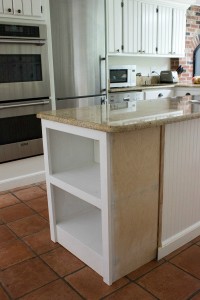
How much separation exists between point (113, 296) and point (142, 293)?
0.54ft

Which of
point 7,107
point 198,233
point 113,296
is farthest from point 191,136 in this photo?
point 7,107

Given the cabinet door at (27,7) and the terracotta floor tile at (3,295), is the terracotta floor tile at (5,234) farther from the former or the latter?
the cabinet door at (27,7)

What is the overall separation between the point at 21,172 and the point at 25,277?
1593 mm

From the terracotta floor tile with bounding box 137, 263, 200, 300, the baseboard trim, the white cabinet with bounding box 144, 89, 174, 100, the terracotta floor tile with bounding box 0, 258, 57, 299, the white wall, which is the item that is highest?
the white wall

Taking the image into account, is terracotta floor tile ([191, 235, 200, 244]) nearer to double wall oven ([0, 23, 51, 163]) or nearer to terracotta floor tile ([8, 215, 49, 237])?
terracotta floor tile ([8, 215, 49, 237])

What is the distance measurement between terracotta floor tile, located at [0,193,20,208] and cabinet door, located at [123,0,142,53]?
2.86 meters

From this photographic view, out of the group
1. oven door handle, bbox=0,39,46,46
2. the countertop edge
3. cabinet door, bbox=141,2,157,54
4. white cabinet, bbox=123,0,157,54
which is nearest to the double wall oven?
oven door handle, bbox=0,39,46,46

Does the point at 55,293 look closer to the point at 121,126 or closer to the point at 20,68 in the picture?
the point at 121,126

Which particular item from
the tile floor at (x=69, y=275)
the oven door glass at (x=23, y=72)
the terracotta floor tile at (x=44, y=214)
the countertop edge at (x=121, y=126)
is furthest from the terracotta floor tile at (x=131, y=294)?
the oven door glass at (x=23, y=72)

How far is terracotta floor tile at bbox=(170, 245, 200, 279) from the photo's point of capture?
1.86 meters

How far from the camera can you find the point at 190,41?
19.1 ft

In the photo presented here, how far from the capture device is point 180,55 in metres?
5.50

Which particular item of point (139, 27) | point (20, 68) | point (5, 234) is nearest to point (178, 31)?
point (139, 27)

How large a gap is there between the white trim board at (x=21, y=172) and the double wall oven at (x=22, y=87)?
0.08 meters
